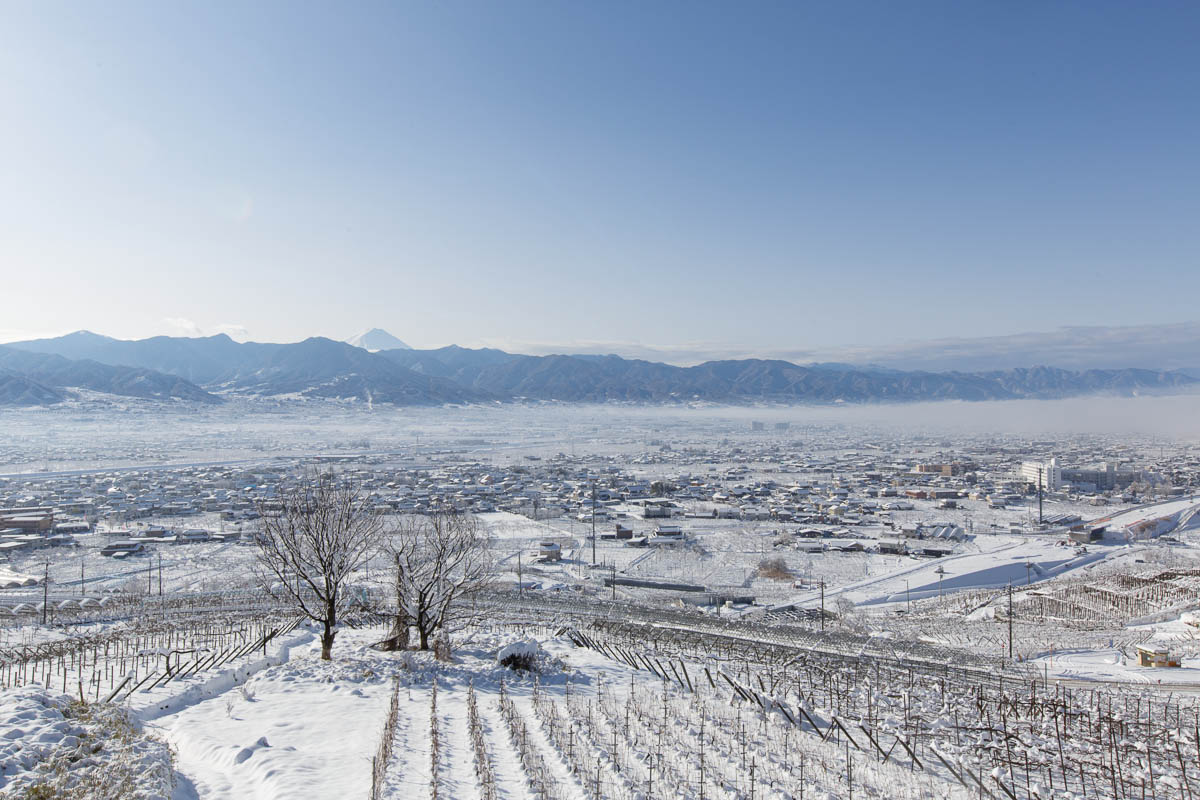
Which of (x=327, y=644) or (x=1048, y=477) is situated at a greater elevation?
(x=327, y=644)

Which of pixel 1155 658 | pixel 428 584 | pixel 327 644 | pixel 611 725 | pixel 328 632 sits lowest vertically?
pixel 1155 658

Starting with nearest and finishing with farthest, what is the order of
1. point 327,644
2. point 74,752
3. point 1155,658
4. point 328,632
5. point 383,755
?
point 74,752, point 383,755, point 327,644, point 328,632, point 1155,658

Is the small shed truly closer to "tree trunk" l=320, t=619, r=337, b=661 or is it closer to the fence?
the fence

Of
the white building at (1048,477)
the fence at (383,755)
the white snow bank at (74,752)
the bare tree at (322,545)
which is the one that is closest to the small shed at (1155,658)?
the fence at (383,755)

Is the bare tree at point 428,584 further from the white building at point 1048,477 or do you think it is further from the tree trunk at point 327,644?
the white building at point 1048,477

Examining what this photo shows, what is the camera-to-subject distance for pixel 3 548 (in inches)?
1195

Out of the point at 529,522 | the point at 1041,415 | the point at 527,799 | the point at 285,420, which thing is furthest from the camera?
the point at 1041,415

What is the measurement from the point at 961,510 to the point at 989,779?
45.2m

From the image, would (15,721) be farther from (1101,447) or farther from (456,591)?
(1101,447)

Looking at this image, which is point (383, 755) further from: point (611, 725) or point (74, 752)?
point (611, 725)

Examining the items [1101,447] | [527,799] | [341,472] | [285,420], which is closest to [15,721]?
[527,799]

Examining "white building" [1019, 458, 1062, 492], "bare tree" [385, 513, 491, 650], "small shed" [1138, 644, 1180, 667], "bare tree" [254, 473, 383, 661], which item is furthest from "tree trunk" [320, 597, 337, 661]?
"white building" [1019, 458, 1062, 492]

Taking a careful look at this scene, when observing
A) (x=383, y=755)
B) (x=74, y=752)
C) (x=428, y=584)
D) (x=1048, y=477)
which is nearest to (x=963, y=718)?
(x=383, y=755)

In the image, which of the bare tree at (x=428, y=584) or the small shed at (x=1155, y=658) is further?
the small shed at (x=1155, y=658)
